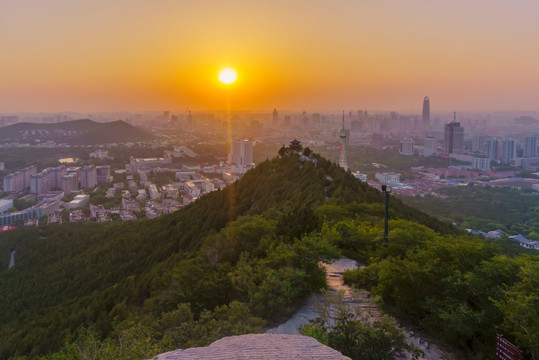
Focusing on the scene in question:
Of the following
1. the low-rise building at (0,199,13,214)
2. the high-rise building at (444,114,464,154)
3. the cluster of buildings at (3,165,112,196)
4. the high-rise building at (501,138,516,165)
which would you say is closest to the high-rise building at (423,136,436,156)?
the high-rise building at (444,114,464,154)

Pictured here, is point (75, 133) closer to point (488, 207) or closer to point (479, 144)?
point (479, 144)

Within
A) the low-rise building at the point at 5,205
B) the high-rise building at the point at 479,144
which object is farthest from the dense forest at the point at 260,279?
the high-rise building at the point at 479,144

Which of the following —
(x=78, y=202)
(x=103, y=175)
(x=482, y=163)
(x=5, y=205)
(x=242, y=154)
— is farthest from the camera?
(x=242, y=154)

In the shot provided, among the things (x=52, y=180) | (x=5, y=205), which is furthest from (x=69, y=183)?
(x=5, y=205)

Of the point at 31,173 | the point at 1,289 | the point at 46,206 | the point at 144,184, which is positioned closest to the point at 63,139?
the point at 31,173

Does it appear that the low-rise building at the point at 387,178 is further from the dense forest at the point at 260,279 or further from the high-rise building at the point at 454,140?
the dense forest at the point at 260,279

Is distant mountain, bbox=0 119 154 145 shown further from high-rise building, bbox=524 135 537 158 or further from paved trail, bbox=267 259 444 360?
paved trail, bbox=267 259 444 360

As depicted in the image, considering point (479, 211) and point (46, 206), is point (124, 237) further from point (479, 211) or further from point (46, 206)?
point (479, 211)
